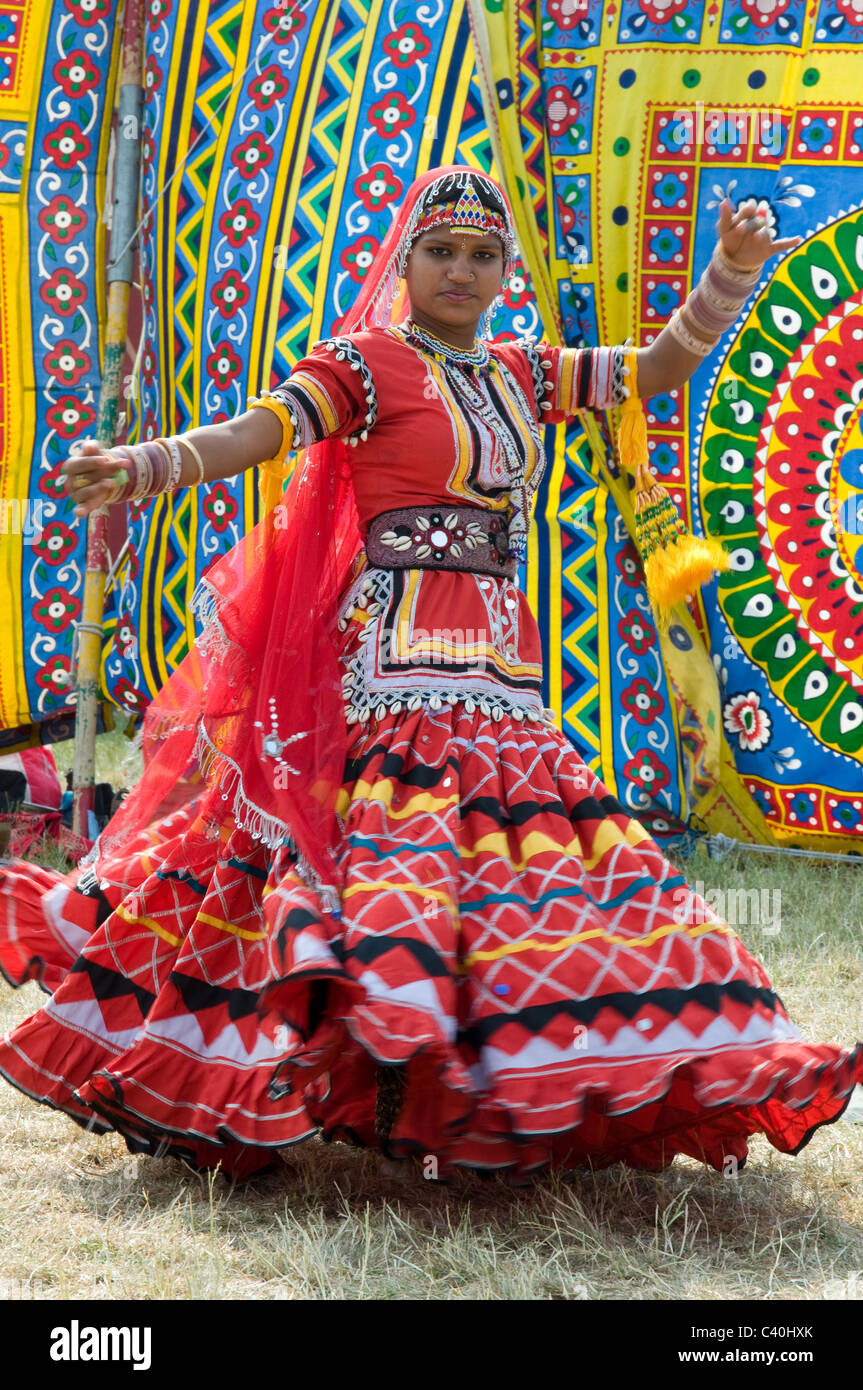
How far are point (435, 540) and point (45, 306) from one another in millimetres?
2840

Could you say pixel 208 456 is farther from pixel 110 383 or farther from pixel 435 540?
pixel 110 383

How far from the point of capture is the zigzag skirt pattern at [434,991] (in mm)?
2000

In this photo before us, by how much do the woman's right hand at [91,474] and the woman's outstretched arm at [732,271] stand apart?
3.50 ft

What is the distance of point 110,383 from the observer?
4.57 metres

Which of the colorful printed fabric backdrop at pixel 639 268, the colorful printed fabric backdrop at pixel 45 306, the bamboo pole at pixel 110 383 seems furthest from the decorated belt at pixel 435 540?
the colorful printed fabric backdrop at pixel 45 306

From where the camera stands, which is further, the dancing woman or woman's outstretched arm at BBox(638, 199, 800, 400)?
woman's outstretched arm at BBox(638, 199, 800, 400)

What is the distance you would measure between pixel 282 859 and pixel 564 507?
7.07 feet

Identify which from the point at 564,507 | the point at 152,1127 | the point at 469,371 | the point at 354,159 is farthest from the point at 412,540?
the point at 354,159

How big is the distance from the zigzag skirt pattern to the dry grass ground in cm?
8

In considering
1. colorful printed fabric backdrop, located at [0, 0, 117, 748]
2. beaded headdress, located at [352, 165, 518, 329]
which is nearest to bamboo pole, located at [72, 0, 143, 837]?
colorful printed fabric backdrop, located at [0, 0, 117, 748]

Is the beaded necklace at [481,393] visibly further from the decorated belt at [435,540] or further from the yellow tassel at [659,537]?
the yellow tassel at [659,537]

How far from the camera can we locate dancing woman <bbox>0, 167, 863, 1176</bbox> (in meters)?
2.03

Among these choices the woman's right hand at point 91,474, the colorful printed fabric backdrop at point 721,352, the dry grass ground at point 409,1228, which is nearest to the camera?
the dry grass ground at point 409,1228

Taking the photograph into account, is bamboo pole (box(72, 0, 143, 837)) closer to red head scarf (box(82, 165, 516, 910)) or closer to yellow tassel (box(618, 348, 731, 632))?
red head scarf (box(82, 165, 516, 910))
